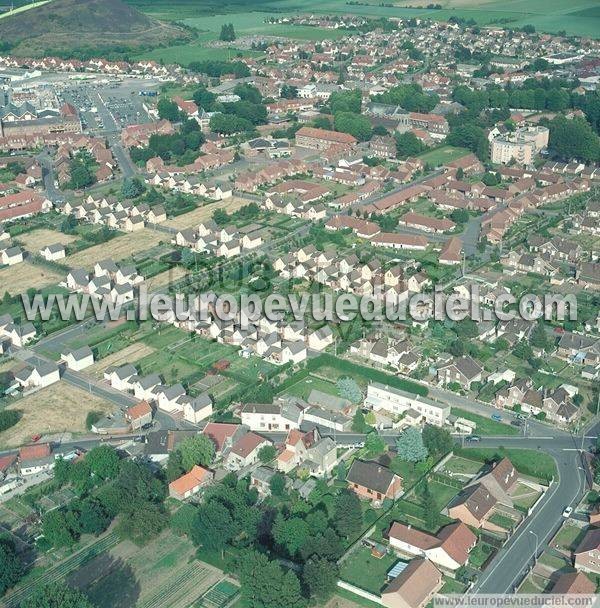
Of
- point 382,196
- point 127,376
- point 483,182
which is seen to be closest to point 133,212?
point 382,196

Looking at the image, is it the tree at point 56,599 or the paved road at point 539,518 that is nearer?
the tree at point 56,599

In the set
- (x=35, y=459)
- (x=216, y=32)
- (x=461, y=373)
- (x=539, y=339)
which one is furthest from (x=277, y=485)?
(x=216, y=32)

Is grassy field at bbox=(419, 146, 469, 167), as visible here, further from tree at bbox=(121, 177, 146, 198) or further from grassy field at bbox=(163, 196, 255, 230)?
tree at bbox=(121, 177, 146, 198)

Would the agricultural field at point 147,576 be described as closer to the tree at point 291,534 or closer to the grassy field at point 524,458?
the tree at point 291,534

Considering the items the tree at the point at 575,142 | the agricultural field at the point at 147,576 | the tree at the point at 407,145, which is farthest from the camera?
the tree at the point at 407,145

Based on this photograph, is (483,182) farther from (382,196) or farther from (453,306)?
(453,306)

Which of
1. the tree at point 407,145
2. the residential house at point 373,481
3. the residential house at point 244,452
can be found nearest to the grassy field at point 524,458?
the residential house at point 373,481
